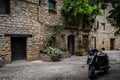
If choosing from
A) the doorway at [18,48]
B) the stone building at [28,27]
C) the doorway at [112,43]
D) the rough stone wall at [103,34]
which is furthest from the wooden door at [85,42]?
the doorway at [112,43]

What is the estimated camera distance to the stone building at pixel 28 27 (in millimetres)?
11070

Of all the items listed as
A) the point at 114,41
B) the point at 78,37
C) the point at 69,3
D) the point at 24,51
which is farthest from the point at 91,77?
the point at 114,41

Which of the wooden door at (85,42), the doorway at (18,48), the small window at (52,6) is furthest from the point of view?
the wooden door at (85,42)

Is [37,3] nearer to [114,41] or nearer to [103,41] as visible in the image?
[103,41]

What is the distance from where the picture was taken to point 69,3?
1468 cm

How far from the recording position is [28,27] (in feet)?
39.8

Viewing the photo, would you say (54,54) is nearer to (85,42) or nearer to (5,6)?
(5,6)

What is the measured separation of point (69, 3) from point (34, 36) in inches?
163

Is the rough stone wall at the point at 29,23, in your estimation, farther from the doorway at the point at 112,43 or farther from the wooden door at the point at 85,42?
the doorway at the point at 112,43

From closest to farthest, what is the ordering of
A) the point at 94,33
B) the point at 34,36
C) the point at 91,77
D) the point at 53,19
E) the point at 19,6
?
the point at 91,77 → the point at 19,6 → the point at 34,36 → the point at 53,19 → the point at 94,33

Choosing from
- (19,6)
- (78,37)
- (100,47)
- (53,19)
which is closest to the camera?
(19,6)

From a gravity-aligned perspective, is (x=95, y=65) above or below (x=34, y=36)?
below

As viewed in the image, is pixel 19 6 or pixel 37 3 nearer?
pixel 19 6

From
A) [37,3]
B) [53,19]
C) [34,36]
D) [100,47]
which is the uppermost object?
[37,3]
